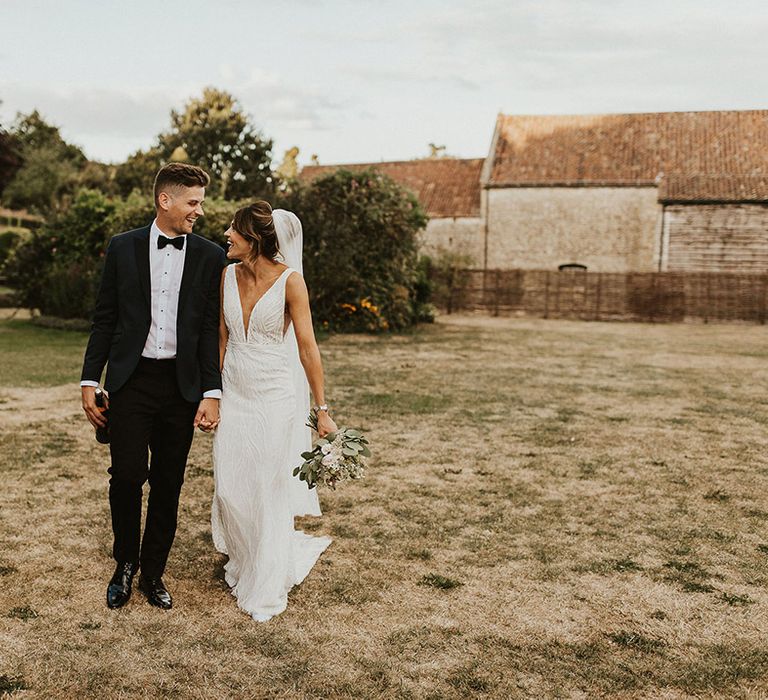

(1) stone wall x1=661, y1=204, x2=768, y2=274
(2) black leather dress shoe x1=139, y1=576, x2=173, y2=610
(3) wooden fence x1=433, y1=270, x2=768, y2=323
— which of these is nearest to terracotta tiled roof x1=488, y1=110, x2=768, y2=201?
(1) stone wall x1=661, y1=204, x2=768, y2=274

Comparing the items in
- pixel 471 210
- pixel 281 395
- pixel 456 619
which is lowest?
pixel 456 619

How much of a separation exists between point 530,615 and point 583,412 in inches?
233

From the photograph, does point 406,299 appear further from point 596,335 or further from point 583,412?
point 583,412

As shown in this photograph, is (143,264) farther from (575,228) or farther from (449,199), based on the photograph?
(449,199)

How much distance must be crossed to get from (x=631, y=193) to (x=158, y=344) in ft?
109

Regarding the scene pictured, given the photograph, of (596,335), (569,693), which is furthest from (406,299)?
(569,693)

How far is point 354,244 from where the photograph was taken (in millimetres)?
19234

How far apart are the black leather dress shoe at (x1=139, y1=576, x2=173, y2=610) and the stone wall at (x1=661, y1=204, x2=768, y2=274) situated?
108 ft

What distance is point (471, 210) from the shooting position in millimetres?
37531

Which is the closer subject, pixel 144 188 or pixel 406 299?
pixel 406 299

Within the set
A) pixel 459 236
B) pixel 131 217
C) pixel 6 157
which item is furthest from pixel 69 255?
pixel 459 236

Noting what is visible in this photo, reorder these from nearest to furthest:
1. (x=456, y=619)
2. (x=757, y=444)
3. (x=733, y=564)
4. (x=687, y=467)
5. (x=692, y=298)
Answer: (x=456, y=619)
(x=733, y=564)
(x=687, y=467)
(x=757, y=444)
(x=692, y=298)

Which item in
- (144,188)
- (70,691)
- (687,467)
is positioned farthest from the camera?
(144,188)

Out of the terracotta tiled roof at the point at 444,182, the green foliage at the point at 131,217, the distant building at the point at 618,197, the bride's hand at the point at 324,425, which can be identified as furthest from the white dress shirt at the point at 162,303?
the terracotta tiled roof at the point at 444,182
